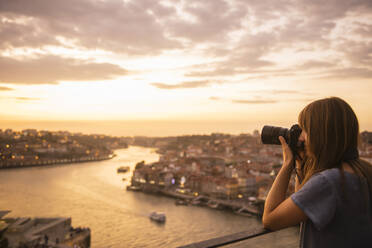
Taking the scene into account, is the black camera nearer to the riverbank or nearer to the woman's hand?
the woman's hand

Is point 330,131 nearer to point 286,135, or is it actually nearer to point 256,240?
point 286,135

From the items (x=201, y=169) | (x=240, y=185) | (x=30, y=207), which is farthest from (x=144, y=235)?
(x=201, y=169)

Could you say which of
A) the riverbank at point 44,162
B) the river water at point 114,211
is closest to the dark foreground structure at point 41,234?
the river water at point 114,211

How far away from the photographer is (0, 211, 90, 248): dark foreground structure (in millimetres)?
5630

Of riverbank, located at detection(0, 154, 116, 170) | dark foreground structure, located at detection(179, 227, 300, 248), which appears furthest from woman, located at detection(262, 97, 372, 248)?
riverbank, located at detection(0, 154, 116, 170)

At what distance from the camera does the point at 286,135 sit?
1.46ft

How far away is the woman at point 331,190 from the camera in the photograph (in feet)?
1.07

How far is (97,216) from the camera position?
28.2 ft

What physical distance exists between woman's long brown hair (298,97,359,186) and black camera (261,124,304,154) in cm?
5

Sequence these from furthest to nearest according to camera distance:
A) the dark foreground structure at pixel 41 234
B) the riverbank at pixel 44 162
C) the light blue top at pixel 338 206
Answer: the riverbank at pixel 44 162, the dark foreground structure at pixel 41 234, the light blue top at pixel 338 206

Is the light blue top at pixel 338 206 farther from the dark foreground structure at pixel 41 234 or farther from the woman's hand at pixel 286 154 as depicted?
the dark foreground structure at pixel 41 234

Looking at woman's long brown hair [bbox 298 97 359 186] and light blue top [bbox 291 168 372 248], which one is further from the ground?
woman's long brown hair [bbox 298 97 359 186]

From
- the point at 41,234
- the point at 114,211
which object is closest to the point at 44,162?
the point at 114,211

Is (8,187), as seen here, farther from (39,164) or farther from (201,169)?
(201,169)
